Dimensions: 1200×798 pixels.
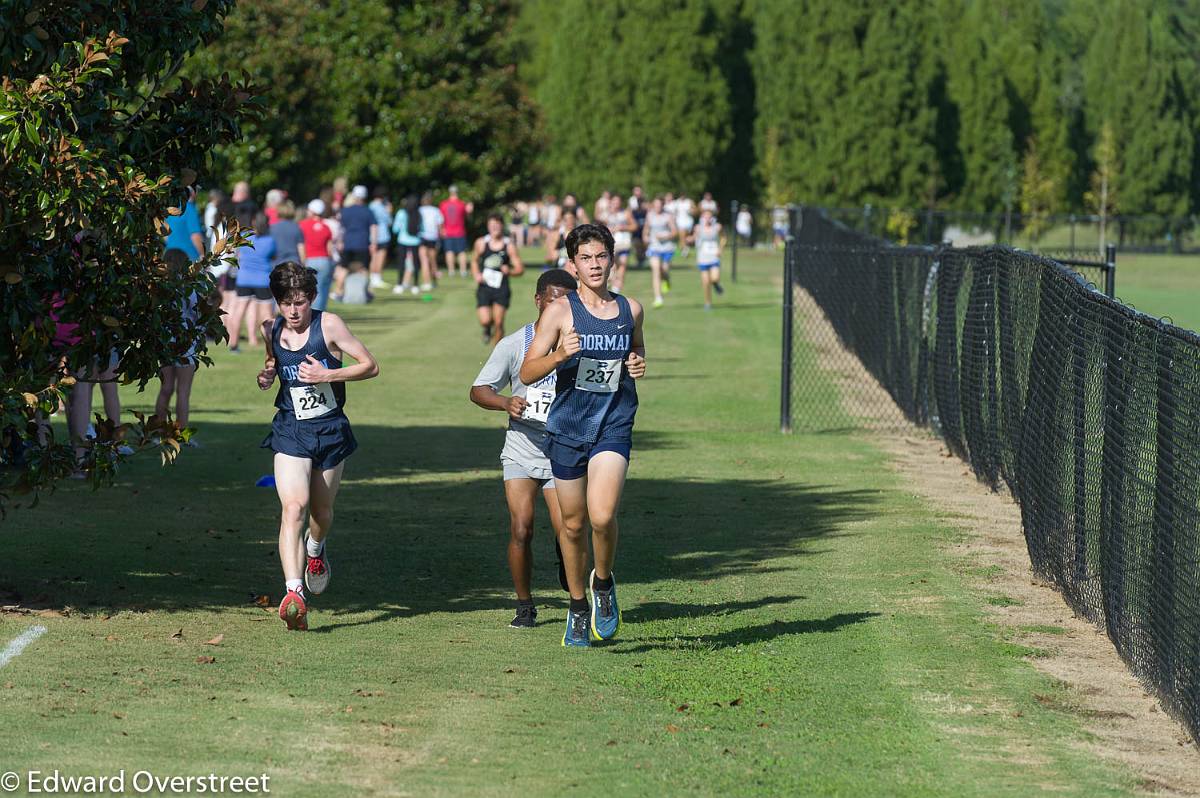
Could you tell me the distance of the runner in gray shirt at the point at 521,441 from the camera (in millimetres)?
8852

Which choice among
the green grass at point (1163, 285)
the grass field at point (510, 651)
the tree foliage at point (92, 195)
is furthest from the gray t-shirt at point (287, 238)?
the tree foliage at point (92, 195)

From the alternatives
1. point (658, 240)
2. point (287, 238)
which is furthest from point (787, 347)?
point (658, 240)

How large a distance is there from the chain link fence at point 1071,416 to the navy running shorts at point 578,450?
2195 mm

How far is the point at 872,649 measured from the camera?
875 centimetres

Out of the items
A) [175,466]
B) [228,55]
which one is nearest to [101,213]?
[175,466]

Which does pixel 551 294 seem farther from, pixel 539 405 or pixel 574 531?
pixel 574 531

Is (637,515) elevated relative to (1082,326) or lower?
lower

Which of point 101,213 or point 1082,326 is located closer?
point 101,213

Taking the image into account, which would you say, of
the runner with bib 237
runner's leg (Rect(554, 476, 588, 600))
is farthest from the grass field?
the runner with bib 237

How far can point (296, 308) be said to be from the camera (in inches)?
354

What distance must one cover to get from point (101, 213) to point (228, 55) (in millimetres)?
40391

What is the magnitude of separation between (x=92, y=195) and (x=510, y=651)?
105 inches

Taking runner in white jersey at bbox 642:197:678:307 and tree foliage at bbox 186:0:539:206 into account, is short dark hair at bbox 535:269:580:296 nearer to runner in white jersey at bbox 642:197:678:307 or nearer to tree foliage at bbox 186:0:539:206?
runner in white jersey at bbox 642:197:678:307

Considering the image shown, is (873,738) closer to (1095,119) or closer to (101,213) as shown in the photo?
(101,213)
